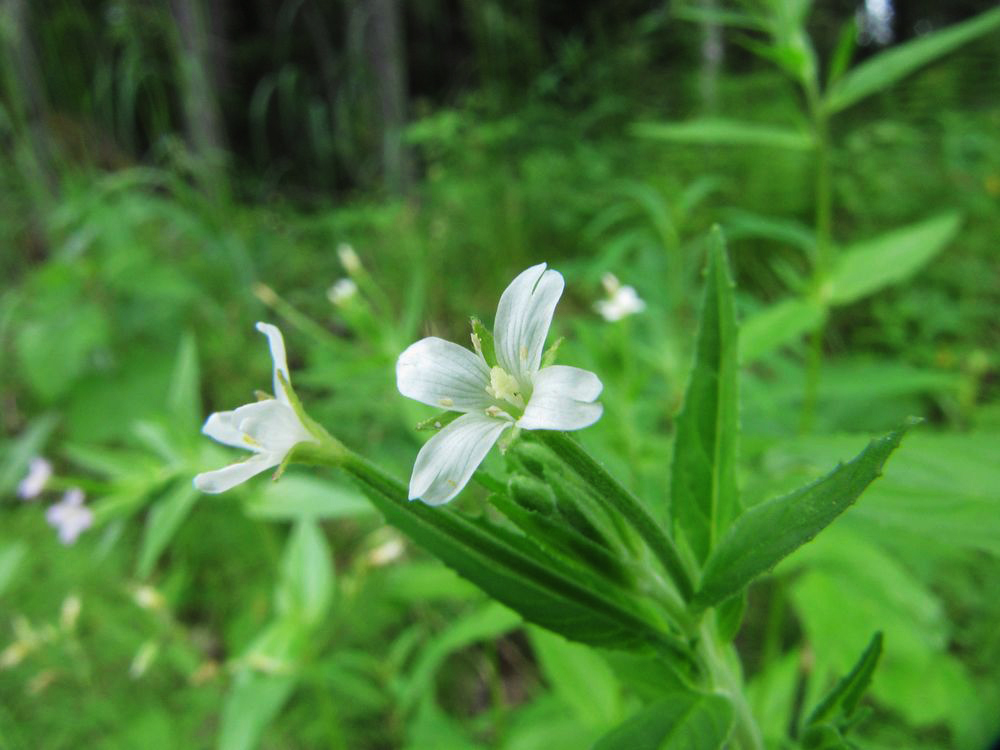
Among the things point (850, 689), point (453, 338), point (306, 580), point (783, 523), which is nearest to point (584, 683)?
point (306, 580)

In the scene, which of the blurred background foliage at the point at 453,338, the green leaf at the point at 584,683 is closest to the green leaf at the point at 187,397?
the blurred background foliage at the point at 453,338

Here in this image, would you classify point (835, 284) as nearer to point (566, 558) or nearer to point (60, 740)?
point (566, 558)

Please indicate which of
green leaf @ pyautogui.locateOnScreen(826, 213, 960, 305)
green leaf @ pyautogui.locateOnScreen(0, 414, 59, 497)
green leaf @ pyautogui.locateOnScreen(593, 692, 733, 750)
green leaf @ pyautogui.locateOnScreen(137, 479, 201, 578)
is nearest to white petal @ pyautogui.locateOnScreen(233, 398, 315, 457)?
green leaf @ pyautogui.locateOnScreen(593, 692, 733, 750)

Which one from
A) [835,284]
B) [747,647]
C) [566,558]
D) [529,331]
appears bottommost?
[747,647]

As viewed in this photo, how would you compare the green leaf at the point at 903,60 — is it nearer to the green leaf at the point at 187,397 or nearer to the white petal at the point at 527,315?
the white petal at the point at 527,315

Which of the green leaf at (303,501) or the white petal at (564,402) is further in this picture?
the green leaf at (303,501)

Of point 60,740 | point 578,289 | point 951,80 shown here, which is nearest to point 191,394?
point 60,740
